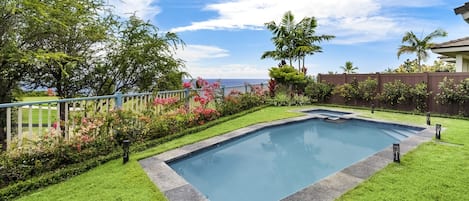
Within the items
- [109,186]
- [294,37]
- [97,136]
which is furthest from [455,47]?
[97,136]

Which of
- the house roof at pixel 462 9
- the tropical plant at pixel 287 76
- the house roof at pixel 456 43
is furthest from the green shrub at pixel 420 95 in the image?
the house roof at pixel 462 9

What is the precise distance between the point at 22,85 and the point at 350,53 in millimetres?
22514

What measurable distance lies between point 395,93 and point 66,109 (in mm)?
11927

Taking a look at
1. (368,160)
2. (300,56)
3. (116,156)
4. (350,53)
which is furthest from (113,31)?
(350,53)

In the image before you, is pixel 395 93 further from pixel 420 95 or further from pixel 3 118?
pixel 3 118

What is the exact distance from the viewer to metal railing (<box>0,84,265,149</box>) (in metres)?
3.82

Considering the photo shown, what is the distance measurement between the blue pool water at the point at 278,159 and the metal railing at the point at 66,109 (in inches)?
80.3

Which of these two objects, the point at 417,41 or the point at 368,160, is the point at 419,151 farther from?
the point at 417,41

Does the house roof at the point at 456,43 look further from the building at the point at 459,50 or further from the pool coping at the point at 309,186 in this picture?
the pool coping at the point at 309,186

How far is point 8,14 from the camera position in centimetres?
493

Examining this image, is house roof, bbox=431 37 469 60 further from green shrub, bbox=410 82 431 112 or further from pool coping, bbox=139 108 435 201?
pool coping, bbox=139 108 435 201

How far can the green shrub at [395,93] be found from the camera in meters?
10.4

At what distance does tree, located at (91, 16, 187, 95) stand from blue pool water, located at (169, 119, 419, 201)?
4.08 meters

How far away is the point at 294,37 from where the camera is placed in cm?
1664
